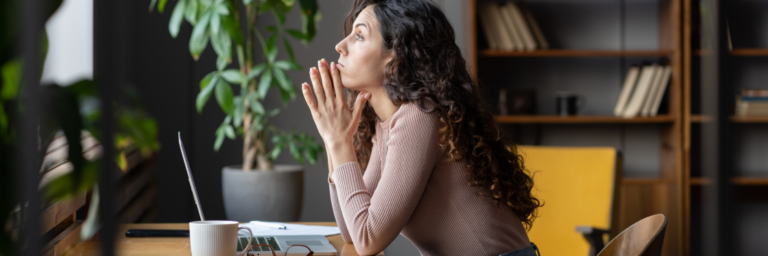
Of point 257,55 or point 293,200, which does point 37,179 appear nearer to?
point 293,200

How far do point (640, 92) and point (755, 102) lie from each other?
477mm

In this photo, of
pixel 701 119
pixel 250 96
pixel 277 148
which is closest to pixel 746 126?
pixel 277 148

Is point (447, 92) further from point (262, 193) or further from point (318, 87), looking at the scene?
point (262, 193)

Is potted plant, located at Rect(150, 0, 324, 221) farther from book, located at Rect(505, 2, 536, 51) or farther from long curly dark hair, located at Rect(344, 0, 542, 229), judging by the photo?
long curly dark hair, located at Rect(344, 0, 542, 229)

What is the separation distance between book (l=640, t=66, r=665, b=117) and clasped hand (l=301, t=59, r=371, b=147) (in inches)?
Answer: 82.2

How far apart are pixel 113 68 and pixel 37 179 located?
0.27ft

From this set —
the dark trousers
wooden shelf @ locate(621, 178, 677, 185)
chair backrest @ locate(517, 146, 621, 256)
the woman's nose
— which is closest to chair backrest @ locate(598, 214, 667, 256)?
the dark trousers

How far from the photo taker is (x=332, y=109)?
1.10 m

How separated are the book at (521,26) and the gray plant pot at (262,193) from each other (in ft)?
4.05

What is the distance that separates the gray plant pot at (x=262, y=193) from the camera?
2.25 meters

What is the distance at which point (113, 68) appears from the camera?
250mm

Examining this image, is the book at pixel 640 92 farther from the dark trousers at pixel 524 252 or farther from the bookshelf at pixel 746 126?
the dark trousers at pixel 524 252

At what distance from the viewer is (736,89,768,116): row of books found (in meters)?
2.60

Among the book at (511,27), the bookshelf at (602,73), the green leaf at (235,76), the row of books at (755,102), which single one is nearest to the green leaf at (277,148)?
the green leaf at (235,76)
